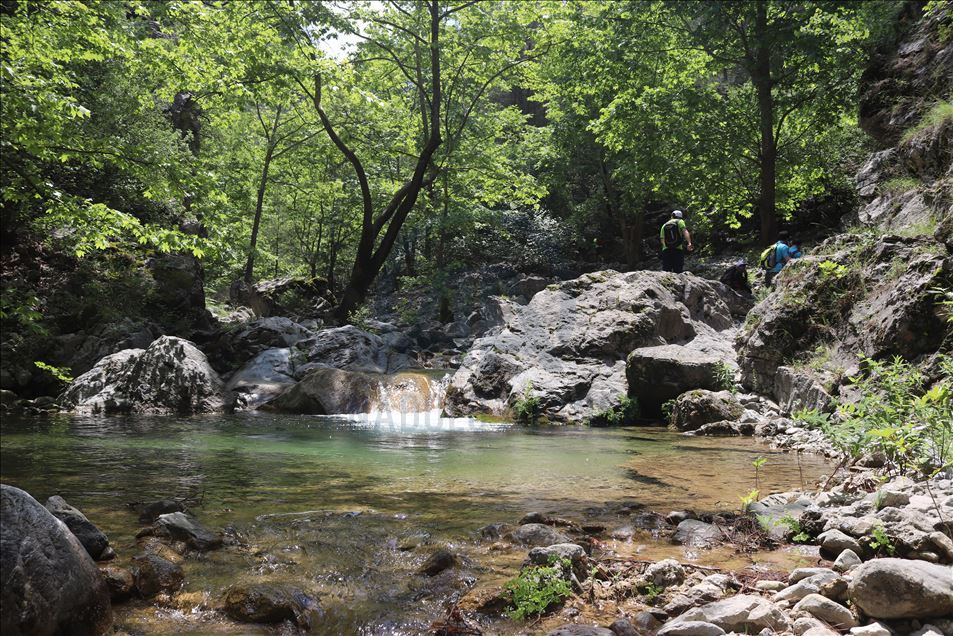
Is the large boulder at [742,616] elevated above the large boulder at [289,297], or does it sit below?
below

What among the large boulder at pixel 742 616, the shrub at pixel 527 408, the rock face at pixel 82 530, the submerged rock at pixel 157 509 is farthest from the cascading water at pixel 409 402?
the large boulder at pixel 742 616

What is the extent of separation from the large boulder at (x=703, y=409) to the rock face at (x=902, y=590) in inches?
294

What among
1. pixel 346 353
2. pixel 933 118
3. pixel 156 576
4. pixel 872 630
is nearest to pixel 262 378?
pixel 346 353

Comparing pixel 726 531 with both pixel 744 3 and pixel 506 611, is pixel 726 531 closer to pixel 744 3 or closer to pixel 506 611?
pixel 506 611

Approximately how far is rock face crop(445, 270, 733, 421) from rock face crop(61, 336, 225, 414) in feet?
18.8

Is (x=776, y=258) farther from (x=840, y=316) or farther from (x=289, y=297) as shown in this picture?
(x=289, y=297)

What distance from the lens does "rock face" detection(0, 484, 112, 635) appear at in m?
2.56

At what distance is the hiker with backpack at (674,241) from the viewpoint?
623 inches

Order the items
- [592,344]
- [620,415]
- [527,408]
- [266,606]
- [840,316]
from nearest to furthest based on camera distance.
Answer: [266,606] < [840,316] < [620,415] < [527,408] < [592,344]

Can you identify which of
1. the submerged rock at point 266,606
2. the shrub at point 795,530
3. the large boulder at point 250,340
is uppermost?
the large boulder at point 250,340

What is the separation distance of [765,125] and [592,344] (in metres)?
8.61

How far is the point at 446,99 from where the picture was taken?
2108 cm

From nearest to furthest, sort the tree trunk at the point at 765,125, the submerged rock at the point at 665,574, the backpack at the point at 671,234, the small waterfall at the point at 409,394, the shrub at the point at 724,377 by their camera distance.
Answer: the submerged rock at the point at 665,574 → the shrub at the point at 724,377 → the small waterfall at the point at 409,394 → the tree trunk at the point at 765,125 → the backpack at the point at 671,234

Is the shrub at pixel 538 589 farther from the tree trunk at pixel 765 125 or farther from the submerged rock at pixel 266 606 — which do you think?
the tree trunk at pixel 765 125
